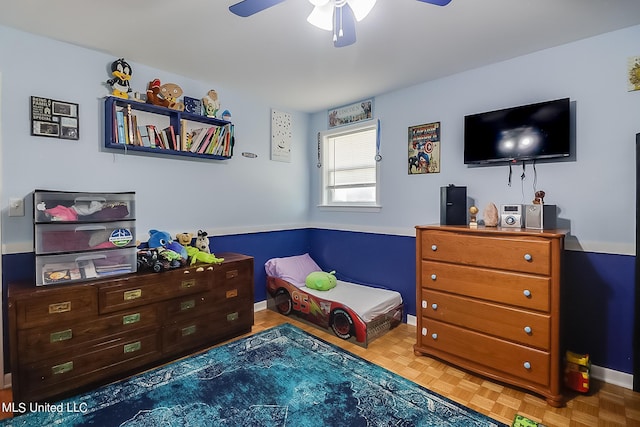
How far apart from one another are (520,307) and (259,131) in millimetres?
2893

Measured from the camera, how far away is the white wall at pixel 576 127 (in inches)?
82.8

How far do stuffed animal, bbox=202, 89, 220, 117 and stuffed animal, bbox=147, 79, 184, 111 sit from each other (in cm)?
23

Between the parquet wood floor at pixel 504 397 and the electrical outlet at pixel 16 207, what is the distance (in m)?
1.14

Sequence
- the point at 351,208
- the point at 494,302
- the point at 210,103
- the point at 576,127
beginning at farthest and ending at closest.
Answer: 1. the point at 351,208
2. the point at 210,103
3. the point at 576,127
4. the point at 494,302

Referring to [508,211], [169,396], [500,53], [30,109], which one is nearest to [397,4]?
[500,53]

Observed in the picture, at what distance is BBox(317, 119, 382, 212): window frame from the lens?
3416 millimetres

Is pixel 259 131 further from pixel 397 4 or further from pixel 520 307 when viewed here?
pixel 520 307

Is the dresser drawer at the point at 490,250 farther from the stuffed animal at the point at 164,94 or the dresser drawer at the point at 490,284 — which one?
the stuffed animal at the point at 164,94

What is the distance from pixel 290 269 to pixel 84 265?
1903 millimetres

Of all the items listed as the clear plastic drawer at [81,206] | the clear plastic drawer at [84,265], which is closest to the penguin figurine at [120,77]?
the clear plastic drawer at [81,206]

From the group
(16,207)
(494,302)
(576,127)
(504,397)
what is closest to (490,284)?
(494,302)

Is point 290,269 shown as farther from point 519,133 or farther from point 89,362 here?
point 519,133

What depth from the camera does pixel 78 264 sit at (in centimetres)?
212

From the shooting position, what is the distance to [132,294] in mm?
2186
